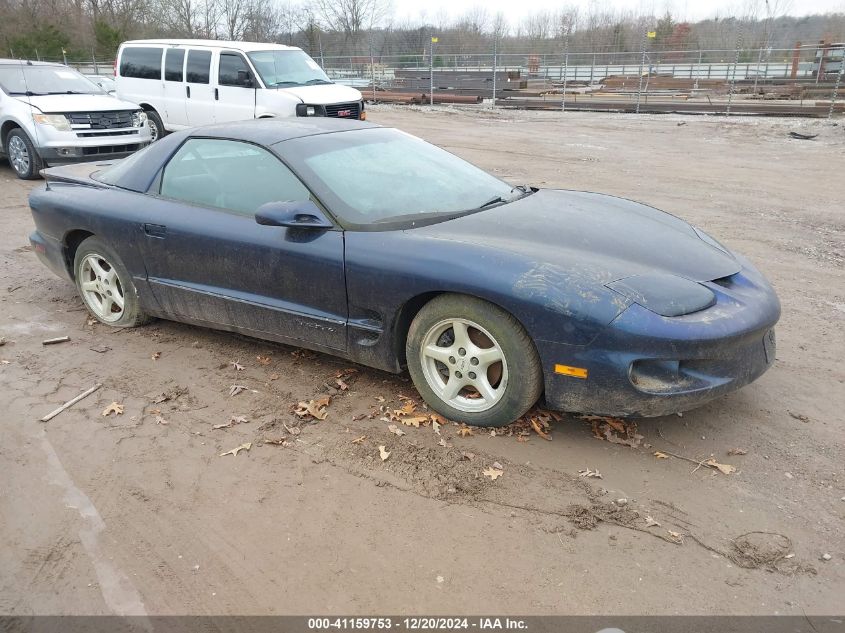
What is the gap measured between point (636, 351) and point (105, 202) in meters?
3.59

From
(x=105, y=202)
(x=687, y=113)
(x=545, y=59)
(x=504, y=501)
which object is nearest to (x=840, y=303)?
(x=504, y=501)

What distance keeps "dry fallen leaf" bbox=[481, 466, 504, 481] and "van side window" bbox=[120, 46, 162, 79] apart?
1215cm

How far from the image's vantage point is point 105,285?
482 cm

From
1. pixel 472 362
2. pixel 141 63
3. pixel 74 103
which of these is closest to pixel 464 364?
pixel 472 362

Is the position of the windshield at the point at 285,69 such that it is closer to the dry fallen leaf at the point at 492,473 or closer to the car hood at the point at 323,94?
the car hood at the point at 323,94

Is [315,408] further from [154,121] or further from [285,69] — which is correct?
[154,121]

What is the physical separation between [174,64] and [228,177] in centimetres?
986

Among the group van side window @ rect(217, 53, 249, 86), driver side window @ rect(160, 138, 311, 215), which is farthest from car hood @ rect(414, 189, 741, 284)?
van side window @ rect(217, 53, 249, 86)

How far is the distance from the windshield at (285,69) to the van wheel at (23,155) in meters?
3.88

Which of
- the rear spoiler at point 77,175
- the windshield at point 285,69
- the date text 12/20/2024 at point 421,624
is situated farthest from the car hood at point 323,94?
the date text 12/20/2024 at point 421,624

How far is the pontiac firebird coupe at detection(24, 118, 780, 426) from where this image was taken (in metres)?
3.06

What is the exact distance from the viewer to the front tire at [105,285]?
15.3 feet

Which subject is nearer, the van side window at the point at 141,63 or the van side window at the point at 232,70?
the van side window at the point at 232,70

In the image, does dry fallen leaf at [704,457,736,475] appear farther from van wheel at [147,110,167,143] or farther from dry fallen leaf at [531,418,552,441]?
van wheel at [147,110,167,143]
